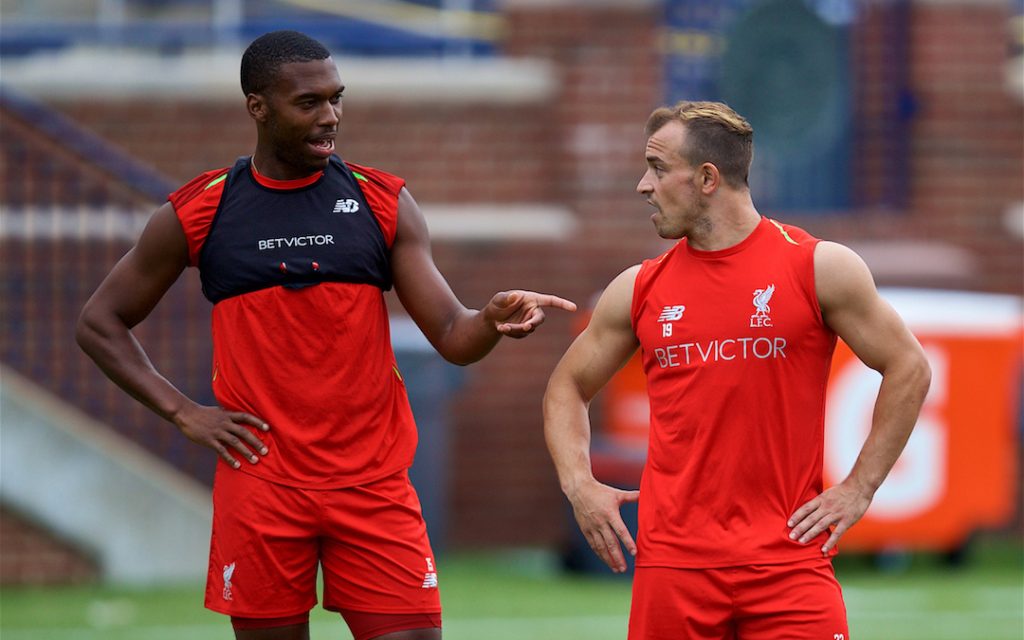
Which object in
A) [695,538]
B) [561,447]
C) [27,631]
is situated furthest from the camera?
[27,631]

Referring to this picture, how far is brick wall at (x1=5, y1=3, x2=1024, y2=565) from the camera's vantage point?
1301 cm

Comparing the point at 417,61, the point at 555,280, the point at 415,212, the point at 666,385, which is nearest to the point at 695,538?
the point at 666,385

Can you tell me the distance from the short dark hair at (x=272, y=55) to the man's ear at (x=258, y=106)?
0.06 feet

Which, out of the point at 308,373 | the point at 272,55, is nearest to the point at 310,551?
the point at 308,373

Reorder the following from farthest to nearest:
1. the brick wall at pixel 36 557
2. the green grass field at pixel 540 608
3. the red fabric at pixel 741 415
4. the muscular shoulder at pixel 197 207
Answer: the brick wall at pixel 36 557 < the green grass field at pixel 540 608 < the muscular shoulder at pixel 197 207 < the red fabric at pixel 741 415

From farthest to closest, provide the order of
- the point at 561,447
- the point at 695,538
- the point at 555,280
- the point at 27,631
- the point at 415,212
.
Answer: the point at 555,280 → the point at 27,631 → the point at 415,212 → the point at 561,447 → the point at 695,538

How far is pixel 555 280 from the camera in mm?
13008

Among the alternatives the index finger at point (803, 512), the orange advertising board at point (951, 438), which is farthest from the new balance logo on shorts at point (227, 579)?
the orange advertising board at point (951, 438)

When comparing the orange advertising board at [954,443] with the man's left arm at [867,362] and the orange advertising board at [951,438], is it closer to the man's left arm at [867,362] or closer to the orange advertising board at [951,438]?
the orange advertising board at [951,438]

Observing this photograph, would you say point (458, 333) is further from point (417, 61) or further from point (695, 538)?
point (417, 61)

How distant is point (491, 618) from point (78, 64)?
6086 millimetres

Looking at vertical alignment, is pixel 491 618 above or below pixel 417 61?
below

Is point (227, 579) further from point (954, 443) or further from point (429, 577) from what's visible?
point (954, 443)

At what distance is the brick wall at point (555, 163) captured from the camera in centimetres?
1301
